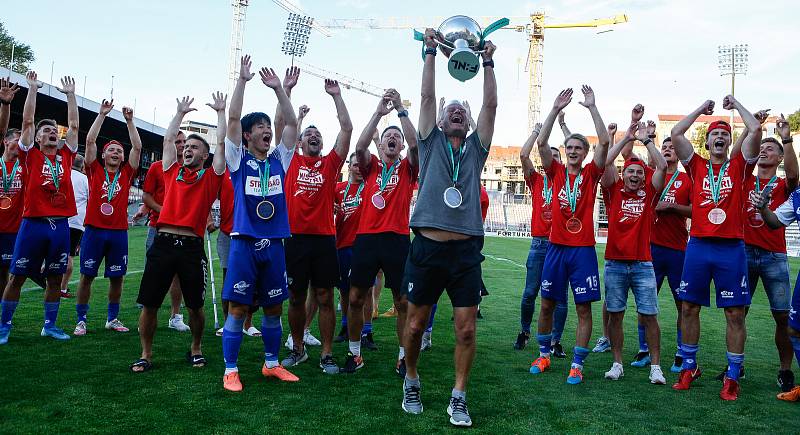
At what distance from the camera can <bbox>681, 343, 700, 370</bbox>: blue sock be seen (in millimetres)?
5828

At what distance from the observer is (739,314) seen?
5.66 metres

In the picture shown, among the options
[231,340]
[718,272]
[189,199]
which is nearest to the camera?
[231,340]

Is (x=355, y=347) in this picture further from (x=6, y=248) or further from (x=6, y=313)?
(x=6, y=248)

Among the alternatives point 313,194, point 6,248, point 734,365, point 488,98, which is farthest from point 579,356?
point 6,248

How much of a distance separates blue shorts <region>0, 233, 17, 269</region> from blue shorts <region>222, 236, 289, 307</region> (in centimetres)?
375

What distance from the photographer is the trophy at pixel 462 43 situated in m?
4.62

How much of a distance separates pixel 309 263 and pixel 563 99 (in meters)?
2.99

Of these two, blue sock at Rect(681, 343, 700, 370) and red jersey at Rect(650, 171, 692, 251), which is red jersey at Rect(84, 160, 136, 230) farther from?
blue sock at Rect(681, 343, 700, 370)

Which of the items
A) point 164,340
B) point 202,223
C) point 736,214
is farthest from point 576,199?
point 164,340

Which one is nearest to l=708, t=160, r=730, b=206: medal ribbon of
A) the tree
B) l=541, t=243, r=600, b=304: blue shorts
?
l=541, t=243, r=600, b=304: blue shorts

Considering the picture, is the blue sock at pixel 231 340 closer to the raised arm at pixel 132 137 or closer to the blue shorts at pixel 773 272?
the raised arm at pixel 132 137

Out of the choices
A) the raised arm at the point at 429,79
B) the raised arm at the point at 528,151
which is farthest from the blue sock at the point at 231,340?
the raised arm at the point at 528,151

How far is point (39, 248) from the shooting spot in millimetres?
6914

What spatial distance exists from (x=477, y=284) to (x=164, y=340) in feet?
14.2
